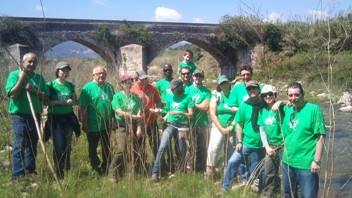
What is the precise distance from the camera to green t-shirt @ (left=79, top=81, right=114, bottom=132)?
13.7 ft

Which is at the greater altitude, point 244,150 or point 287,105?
point 287,105

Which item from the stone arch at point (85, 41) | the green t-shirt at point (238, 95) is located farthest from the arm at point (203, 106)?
the stone arch at point (85, 41)

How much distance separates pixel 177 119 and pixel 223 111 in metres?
0.57

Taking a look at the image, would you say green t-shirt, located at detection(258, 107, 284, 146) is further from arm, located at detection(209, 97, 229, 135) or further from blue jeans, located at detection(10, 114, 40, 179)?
blue jeans, located at detection(10, 114, 40, 179)

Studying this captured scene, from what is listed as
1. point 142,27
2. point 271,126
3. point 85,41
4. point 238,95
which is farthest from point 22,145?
point 142,27

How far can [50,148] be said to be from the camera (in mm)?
4898

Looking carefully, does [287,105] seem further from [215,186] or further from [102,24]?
[102,24]

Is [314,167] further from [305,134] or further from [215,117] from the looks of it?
[215,117]

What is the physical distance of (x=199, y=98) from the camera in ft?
14.3

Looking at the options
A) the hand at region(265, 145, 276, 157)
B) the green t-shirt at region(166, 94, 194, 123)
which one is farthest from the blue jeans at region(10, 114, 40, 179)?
the hand at region(265, 145, 276, 157)

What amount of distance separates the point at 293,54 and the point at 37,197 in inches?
799

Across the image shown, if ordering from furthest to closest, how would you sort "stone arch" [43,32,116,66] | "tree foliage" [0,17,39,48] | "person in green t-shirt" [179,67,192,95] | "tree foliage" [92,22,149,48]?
"tree foliage" [92,22,149,48], "stone arch" [43,32,116,66], "tree foliage" [0,17,39,48], "person in green t-shirt" [179,67,192,95]

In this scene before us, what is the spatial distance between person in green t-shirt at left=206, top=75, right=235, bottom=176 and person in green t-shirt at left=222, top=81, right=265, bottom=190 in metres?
0.35

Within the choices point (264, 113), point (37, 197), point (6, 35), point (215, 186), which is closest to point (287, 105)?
point (264, 113)
